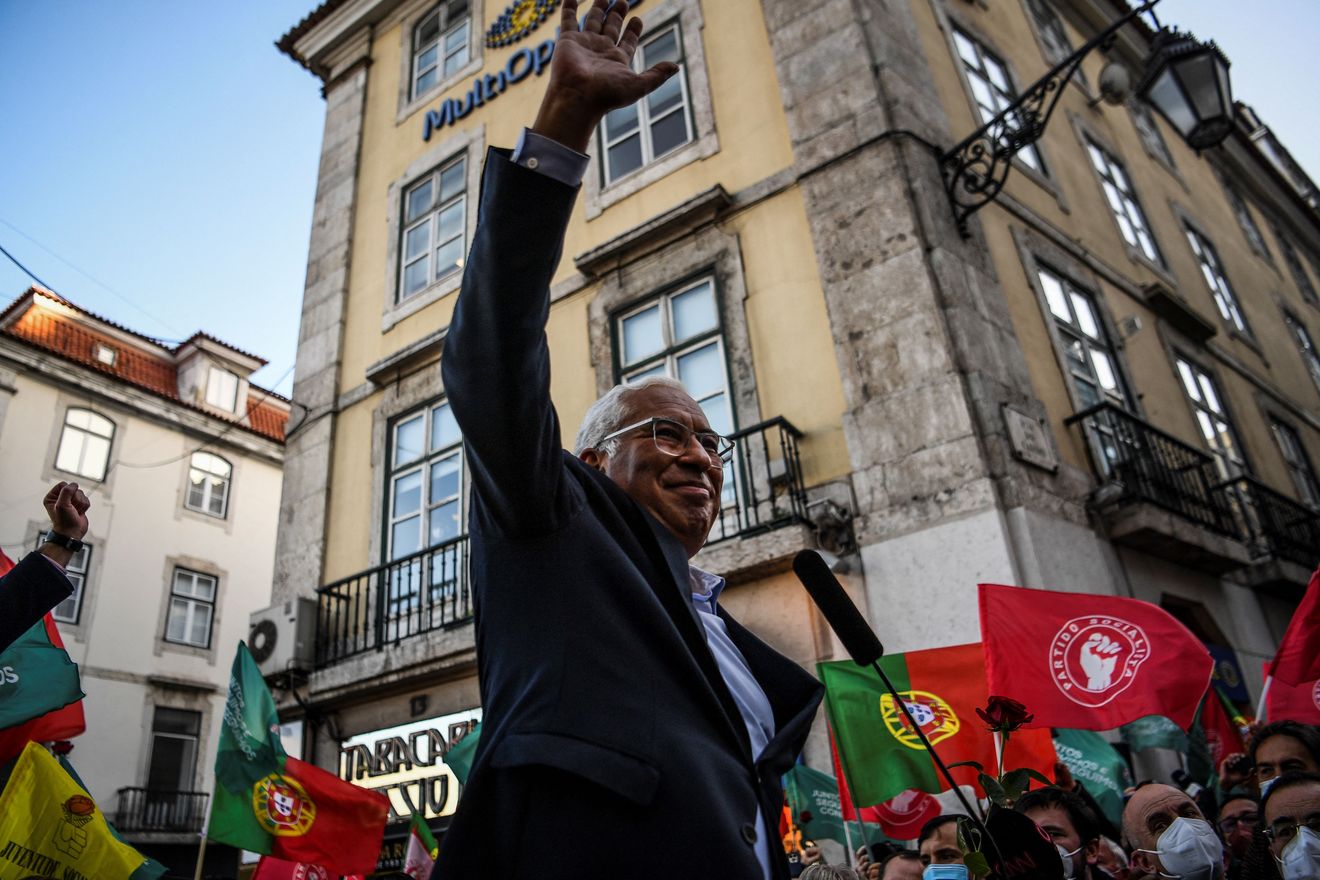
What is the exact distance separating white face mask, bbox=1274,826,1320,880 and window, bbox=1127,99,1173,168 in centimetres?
1538

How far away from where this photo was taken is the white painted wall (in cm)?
1923

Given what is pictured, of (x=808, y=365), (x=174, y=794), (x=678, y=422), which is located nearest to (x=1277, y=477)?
(x=808, y=365)

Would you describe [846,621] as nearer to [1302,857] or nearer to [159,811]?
[1302,857]

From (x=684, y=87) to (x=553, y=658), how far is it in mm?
10268

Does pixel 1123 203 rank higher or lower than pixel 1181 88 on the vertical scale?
higher

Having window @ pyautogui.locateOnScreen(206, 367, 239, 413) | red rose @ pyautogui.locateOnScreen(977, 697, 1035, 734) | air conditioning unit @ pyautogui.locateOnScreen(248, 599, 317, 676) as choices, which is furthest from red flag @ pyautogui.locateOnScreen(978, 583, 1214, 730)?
window @ pyautogui.locateOnScreen(206, 367, 239, 413)

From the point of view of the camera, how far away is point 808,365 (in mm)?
8570

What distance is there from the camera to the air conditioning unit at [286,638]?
35.8 ft

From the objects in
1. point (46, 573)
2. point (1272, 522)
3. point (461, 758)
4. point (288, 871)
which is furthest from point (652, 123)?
point (46, 573)

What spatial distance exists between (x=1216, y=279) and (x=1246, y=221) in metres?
5.51

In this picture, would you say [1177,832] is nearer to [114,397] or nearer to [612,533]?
[612,533]

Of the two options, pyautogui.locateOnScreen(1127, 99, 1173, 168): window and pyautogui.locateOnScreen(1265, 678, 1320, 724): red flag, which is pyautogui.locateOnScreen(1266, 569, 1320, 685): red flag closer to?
pyautogui.locateOnScreen(1265, 678, 1320, 724): red flag

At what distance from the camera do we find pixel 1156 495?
9.16 metres

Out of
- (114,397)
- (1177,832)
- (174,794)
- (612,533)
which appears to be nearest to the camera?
(612,533)
